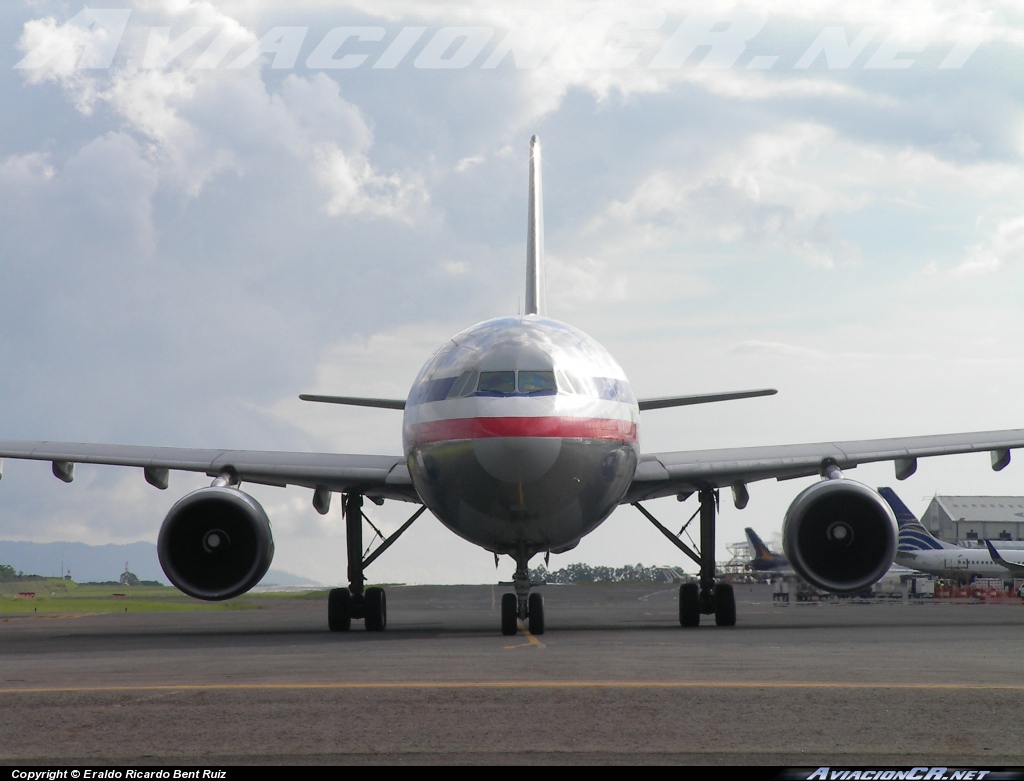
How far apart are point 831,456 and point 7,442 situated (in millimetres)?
13304

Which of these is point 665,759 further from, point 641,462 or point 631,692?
point 641,462

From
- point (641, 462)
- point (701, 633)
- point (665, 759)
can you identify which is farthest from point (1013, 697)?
point (641, 462)

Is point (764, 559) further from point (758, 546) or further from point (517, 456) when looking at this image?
point (517, 456)

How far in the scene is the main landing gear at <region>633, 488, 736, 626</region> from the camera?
19406mm

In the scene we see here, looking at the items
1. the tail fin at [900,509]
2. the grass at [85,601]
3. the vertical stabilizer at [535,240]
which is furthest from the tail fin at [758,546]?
the vertical stabilizer at [535,240]

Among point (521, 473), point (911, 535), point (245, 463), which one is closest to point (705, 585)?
point (521, 473)

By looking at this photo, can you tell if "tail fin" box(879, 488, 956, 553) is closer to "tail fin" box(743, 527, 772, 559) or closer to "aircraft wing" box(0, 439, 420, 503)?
"tail fin" box(743, 527, 772, 559)

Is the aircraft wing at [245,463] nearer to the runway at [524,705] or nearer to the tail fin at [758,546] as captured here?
the runway at [524,705]

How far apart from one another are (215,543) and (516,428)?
16.9ft

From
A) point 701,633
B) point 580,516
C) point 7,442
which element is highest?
point 7,442

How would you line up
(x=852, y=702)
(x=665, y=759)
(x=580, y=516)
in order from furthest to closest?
(x=580, y=516) → (x=852, y=702) → (x=665, y=759)

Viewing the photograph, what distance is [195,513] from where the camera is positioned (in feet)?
55.1

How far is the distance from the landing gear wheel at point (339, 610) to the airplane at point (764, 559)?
5561 centimetres

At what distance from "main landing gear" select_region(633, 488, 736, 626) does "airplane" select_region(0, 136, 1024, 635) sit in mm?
29
